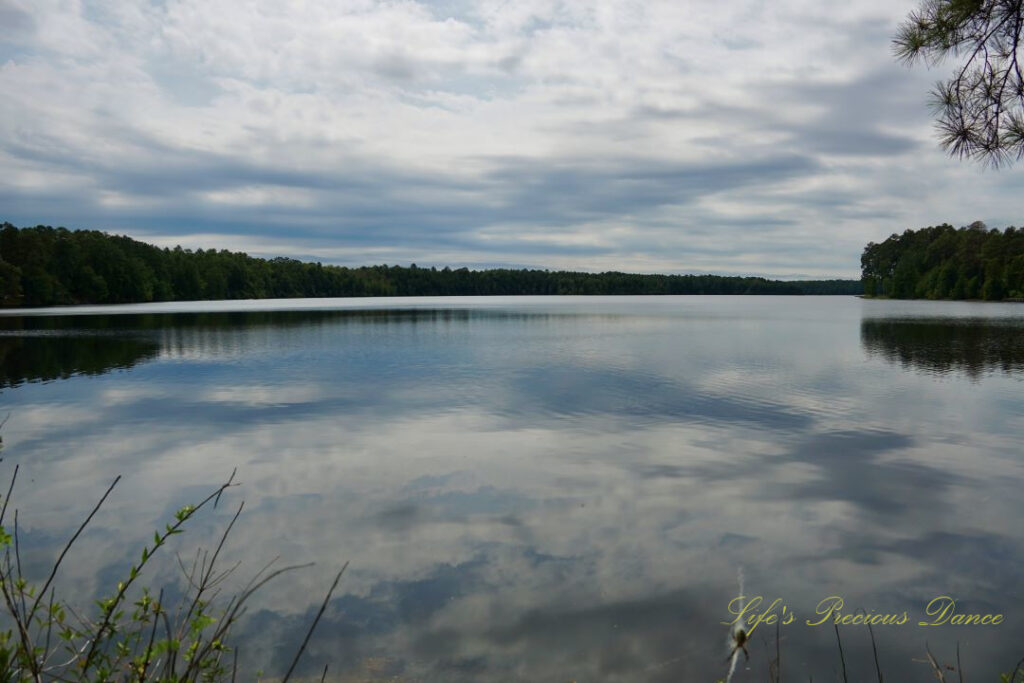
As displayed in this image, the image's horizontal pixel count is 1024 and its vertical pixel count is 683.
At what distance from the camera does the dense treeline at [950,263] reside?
115062mm

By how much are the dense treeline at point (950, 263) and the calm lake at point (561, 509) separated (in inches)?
4327

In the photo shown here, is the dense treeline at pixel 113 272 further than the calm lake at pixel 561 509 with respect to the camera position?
Yes

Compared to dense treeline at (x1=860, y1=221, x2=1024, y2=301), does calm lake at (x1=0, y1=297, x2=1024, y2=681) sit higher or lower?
lower

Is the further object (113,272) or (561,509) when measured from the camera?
(113,272)

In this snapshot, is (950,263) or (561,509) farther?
(950,263)

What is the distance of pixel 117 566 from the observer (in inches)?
309

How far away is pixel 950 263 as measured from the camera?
130250mm

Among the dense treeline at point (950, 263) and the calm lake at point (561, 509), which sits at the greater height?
the dense treeline at point (950, 263)

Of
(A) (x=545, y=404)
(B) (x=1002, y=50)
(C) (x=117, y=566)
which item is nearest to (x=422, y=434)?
(A) (x=545, y=404)

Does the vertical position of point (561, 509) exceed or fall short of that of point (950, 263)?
it falls short

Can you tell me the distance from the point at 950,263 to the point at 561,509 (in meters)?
146

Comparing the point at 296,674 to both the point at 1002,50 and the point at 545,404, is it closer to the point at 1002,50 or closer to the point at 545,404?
the point at 1002,50

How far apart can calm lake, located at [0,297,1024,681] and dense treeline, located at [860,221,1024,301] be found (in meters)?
110

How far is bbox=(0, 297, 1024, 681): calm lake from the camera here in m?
6.18
